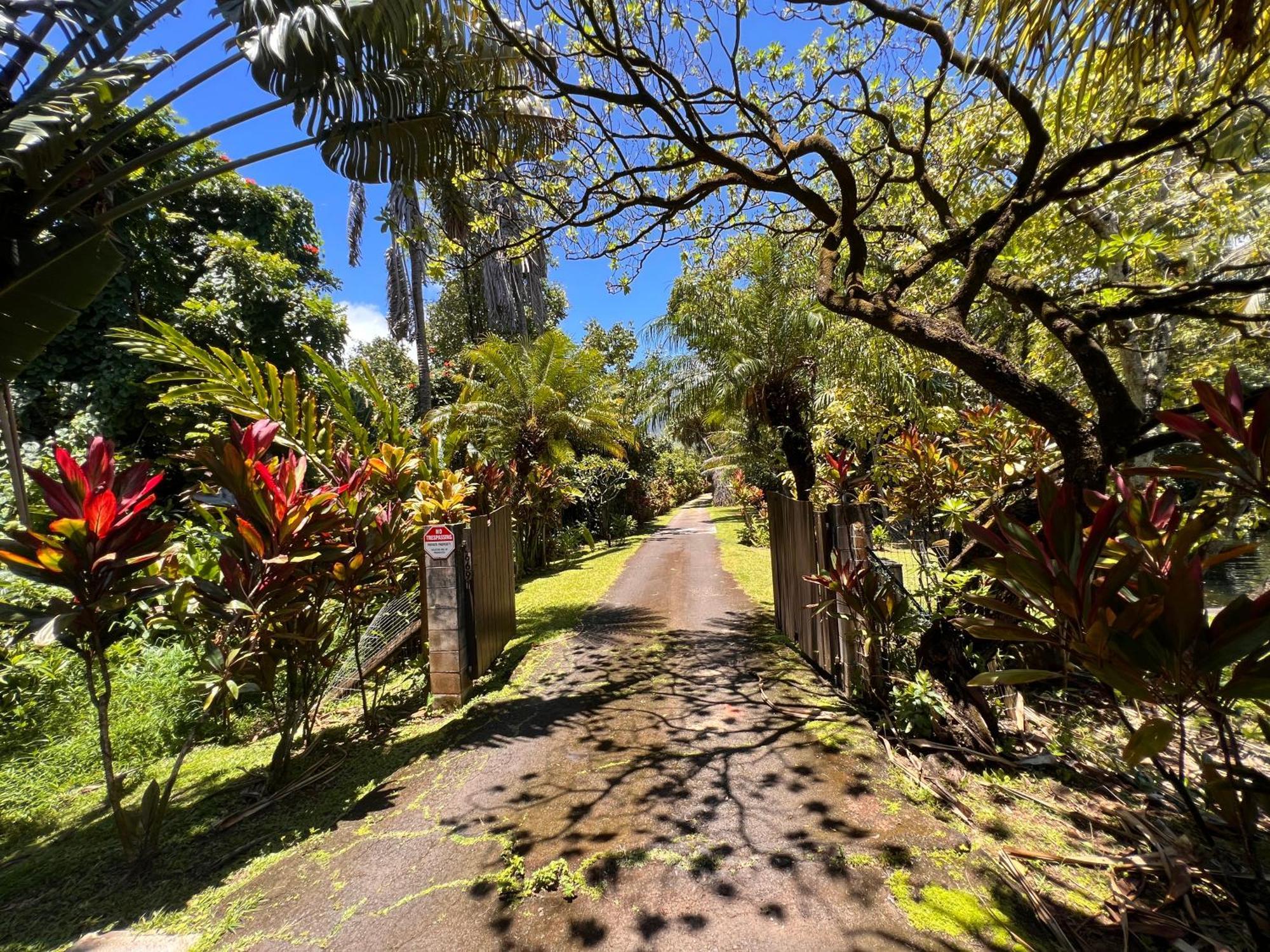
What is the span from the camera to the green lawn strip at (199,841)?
259cm

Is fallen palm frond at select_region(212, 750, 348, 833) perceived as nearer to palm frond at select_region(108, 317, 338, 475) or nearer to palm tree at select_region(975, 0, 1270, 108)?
palm frond at select_region(108, 317, 338, 475)

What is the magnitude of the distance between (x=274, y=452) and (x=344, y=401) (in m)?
1.01

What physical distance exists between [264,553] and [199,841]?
181cm

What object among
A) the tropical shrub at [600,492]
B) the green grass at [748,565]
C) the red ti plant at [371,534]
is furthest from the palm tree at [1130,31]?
the tropical shrub at [600,492]

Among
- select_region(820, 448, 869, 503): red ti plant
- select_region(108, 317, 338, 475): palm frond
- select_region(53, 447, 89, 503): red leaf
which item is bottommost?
select_region(820, 448, 869, 503): red ti plant

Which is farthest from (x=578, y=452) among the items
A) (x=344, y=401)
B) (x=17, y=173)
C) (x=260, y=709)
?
(x=17, y=173)

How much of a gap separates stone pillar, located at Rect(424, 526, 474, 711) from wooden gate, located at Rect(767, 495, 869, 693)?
3.31m

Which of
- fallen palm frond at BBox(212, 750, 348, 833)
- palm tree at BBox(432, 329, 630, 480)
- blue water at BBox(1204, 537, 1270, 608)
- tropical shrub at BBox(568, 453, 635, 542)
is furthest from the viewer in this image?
tropical shrub at BBox(568, 453, 635, 542)

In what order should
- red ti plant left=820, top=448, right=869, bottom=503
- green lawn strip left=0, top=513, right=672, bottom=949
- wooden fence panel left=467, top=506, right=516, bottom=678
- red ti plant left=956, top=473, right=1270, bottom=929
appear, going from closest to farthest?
red ti plant left=956, top=473, right=1270, bottom=929 < green lawn strip left=0, top=513, right=672, bottom=949 < wooden fence panel left=467, top=506, right=516, bottom=678 < red ti plant left=820, top=448, right=869, bottom=503

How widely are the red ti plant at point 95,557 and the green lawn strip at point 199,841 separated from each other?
0.85 ft

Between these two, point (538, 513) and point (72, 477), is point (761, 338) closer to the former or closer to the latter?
point (538, 513)

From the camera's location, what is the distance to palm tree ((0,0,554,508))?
3.63 meters

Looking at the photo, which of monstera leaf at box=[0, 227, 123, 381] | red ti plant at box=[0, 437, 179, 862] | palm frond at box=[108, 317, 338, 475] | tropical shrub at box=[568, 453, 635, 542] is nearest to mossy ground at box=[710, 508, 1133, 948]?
red ti plant at box=[0, 437, 179, 862]

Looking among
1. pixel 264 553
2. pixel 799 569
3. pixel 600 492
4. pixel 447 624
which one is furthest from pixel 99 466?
pixel 600 492
